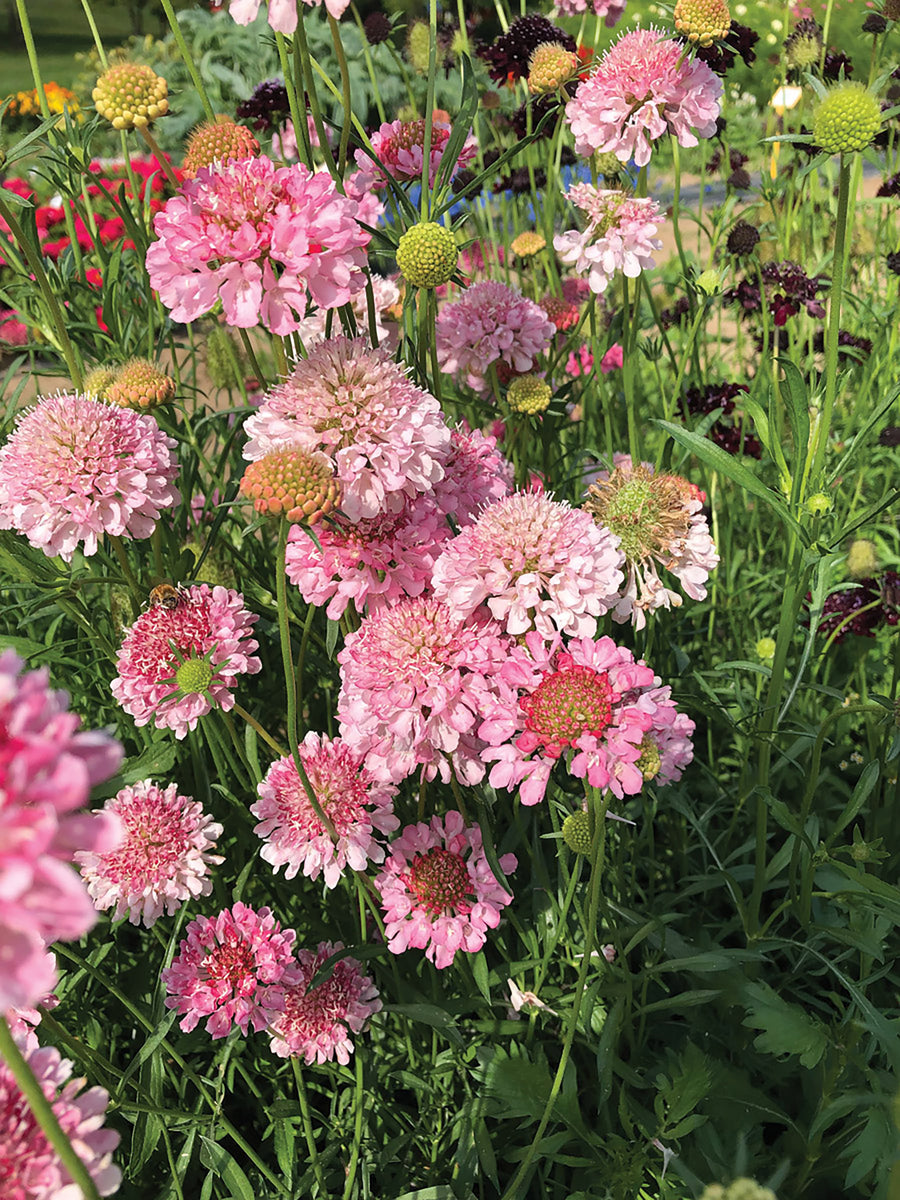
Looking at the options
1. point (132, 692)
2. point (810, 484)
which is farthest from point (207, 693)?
point (810, 484)

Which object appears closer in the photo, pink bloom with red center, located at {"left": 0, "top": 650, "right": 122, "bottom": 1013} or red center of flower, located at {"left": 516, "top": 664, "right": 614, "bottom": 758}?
pink bloom with red center, located at {"left": 0, "top": 650, "right": 122, "bottom": 1013}

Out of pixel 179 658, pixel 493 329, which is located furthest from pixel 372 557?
pixel 493 329

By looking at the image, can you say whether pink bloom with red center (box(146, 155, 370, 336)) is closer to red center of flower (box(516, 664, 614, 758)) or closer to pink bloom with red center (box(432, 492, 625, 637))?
pink bloom with red center (box(432, 492, 625, 637))

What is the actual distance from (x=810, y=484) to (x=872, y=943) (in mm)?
705

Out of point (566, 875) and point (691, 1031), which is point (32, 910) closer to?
point (566, 875)

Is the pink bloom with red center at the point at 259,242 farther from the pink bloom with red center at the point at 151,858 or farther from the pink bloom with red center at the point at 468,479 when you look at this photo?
the pink bloom with red center at the point at 151,858

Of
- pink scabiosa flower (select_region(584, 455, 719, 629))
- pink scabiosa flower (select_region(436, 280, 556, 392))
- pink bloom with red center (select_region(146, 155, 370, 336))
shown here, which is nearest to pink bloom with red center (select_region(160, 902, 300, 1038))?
pink scabiosa flower (select_region(584, 455, 719, 629))

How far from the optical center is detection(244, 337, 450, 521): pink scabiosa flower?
1238 millimetres

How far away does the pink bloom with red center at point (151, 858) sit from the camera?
1.48 meters

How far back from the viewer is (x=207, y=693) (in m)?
1.38

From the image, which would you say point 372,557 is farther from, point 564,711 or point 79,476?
point 79,476

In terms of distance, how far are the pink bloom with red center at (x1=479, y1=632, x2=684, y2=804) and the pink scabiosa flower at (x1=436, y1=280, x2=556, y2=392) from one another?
3.34 ft

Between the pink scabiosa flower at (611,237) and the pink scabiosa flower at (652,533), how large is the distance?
482 mm

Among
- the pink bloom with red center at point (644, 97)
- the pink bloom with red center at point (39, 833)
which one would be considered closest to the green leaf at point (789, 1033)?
the pink bloom with red center at point (39, 833)
